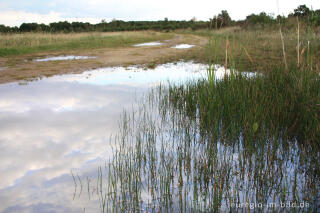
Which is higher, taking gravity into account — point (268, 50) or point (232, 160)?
point (268, 50)

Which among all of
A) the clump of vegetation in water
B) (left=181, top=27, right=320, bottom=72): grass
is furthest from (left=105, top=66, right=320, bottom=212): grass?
(left=181, top=27, right=320, bottom=72): grass

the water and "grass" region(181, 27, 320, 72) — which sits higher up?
"grass" region(181, 27, 320, 72)

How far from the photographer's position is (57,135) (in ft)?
14.6

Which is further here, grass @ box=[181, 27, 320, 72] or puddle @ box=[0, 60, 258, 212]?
grass @ box=[181, 27, 320, 72]

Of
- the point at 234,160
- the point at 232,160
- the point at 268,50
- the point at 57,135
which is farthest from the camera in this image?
the point at 268,50

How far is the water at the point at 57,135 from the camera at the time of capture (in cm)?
283

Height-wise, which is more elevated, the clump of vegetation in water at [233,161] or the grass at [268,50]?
the grass at [268,50]

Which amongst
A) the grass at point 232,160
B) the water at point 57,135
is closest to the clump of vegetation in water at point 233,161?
the grass at point 232,160

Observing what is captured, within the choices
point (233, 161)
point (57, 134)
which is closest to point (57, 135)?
point (57, 134)

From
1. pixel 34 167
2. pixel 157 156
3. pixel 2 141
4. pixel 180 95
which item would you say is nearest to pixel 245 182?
pixel 157 156

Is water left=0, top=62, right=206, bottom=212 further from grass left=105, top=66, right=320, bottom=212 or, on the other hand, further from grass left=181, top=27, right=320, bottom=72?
grass left=181, top=27, right=320, bottom=72

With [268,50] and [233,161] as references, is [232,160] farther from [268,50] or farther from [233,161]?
[268,50]

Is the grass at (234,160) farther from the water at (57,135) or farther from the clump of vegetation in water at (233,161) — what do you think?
the water at (57,135)

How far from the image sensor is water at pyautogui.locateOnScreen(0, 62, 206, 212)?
2830 mm
